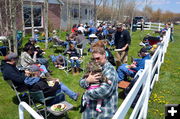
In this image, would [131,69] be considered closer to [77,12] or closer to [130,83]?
[130,83]

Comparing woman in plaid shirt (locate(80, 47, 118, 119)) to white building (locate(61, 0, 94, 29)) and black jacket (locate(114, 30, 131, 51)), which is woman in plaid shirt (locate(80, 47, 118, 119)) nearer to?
black jacket (locate(114, 30, 131, 51))

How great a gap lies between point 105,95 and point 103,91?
0.06 m

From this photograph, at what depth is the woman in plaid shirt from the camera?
210cm

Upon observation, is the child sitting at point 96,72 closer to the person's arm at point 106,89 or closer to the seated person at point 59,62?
the person's arm at point 106,89

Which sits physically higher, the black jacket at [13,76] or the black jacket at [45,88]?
the black jacket at [13,76]

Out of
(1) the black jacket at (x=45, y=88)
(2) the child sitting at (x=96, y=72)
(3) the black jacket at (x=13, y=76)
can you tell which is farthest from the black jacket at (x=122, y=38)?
(2) the child sitting at (x=96, y=72)

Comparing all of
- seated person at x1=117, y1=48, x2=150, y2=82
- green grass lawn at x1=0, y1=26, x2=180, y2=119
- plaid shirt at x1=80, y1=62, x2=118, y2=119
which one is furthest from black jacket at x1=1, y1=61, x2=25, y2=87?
seated person at x1=117, y1=48, x2=150, y2=82

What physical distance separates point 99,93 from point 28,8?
1584cm

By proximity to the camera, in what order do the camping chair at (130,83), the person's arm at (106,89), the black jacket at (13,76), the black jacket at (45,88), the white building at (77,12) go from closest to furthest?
1. the person's arm at (106,89)
2. the black jacket at (45,88)
3. the black jacket at (13,76)
4. the camping chair at (130,83)
5. the white building at (77,12)

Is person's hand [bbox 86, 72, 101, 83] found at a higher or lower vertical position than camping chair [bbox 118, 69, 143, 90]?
higher

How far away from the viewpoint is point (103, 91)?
2094 mm

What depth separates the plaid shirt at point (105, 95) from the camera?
2102 mm

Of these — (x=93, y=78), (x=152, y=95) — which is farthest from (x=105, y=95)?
(x=152, y=95)

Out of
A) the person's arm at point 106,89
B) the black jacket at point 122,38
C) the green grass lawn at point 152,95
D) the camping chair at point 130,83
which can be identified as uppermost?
the black jacket at point 122,38
